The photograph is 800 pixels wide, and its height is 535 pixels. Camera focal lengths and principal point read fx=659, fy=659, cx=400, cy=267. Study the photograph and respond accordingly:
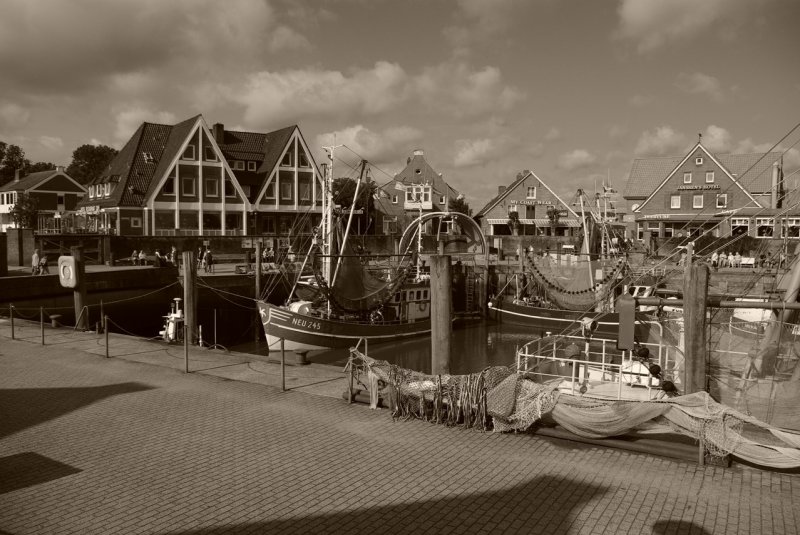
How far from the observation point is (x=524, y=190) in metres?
74.4

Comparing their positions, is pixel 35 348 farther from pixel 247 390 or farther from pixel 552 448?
pixel 552 448

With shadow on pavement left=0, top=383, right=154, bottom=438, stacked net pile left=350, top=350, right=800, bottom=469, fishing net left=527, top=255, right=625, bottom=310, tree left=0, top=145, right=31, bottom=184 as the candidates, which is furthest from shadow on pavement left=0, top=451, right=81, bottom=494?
tree left=0, top=145, right=31, bottom=184

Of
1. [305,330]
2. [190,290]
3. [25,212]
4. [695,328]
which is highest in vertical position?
[25,212]

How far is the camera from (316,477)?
9.44 metres

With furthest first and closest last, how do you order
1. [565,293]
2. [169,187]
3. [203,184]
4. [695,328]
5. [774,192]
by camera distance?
1. [203,184]
2. [169,187]
3. [565,293]
4. [774,192]
5. [695,328]

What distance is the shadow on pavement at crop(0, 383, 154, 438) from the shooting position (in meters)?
12.0

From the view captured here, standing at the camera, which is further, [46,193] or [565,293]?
[46,193]

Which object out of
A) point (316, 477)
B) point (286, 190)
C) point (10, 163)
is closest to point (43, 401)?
point (316, 477)

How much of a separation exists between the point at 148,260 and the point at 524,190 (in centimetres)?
4375

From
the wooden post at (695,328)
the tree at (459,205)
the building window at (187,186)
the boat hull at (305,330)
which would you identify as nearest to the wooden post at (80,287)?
the boat hull at (305,330)

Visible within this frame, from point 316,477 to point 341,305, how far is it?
21076 mm

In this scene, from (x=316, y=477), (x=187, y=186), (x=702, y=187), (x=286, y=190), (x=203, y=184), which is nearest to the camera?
(x=316, y=477)

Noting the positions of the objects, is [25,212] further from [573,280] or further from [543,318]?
[573,280]

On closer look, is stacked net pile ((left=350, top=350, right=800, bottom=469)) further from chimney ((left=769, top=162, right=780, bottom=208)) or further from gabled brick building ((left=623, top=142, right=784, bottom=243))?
gabled brick building ((left=623, top=142, right=784, bottom=243))
